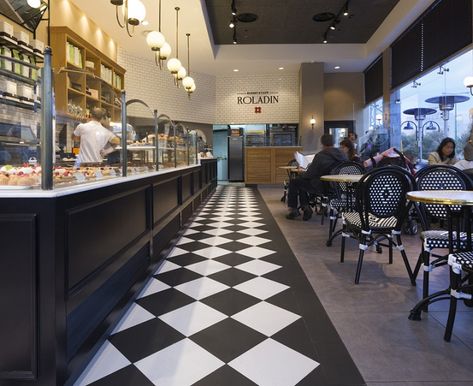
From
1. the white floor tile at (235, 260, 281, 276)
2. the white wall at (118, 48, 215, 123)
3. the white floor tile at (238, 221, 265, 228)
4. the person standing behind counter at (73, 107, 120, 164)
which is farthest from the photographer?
the white wall at (118, 48, 215, 123)

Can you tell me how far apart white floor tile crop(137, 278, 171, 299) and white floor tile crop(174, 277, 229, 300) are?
128mm

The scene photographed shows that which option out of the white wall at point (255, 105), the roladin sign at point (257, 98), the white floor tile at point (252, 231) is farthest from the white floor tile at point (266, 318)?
the roladin sign at point (257, 98)

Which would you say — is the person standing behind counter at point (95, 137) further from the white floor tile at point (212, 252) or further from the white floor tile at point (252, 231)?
the white floor tile at point (252, 231)

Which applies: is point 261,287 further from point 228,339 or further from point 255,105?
point 255,105

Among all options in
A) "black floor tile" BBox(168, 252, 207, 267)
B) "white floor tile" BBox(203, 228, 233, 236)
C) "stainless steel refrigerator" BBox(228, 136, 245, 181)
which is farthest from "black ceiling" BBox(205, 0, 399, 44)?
"black floor tile" BBox(168, 252, 207, 267)

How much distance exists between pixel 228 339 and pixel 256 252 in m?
1.87

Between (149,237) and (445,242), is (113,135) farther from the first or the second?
(445,242)

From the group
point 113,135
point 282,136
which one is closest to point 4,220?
point 113,135

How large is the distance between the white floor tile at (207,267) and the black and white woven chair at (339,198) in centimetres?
138

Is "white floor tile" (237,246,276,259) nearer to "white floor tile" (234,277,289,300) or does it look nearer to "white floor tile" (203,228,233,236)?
"white floor tile" (234,277,289,300)

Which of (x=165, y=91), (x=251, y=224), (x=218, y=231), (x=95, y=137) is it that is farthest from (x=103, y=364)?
(x=165, y=91)

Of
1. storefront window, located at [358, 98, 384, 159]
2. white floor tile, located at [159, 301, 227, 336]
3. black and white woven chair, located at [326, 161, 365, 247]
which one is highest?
storefront window, located at [358, 98, 384, 159]

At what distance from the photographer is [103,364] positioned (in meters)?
1.75

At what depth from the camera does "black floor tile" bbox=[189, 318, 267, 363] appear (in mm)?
1855
